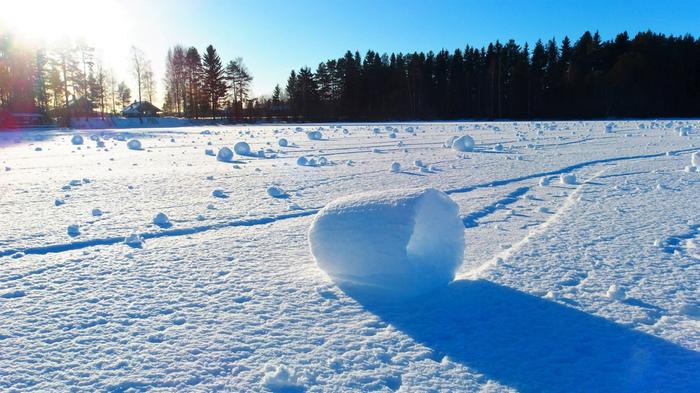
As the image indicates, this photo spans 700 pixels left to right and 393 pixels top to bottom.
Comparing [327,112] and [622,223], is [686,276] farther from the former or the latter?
[327,112]

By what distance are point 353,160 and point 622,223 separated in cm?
563

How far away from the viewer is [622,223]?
14.0 feet

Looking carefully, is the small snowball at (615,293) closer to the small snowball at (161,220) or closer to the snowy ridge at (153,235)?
the snowy ridge at (153,235)

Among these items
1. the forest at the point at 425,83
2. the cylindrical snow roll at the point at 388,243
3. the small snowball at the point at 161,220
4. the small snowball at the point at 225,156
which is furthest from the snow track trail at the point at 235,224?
the forest at the point at 425,83

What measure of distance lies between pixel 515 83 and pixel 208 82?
30.7 m

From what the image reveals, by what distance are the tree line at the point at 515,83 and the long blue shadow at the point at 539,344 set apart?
42.5 m

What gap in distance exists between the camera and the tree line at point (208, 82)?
46781mm

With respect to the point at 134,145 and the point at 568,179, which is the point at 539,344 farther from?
the point at 134,145

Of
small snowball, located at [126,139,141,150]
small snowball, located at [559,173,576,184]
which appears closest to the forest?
small snowball, located at [126,139,141,150]

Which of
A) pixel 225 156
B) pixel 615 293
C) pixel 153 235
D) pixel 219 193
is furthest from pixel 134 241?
pixel 225 156

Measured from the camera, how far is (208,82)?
4662cm

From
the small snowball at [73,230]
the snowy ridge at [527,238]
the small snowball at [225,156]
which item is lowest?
the snowy ridge at [527,238]

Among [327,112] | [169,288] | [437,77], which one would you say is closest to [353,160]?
[169,288]

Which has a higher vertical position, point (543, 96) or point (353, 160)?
point (543, 96)
